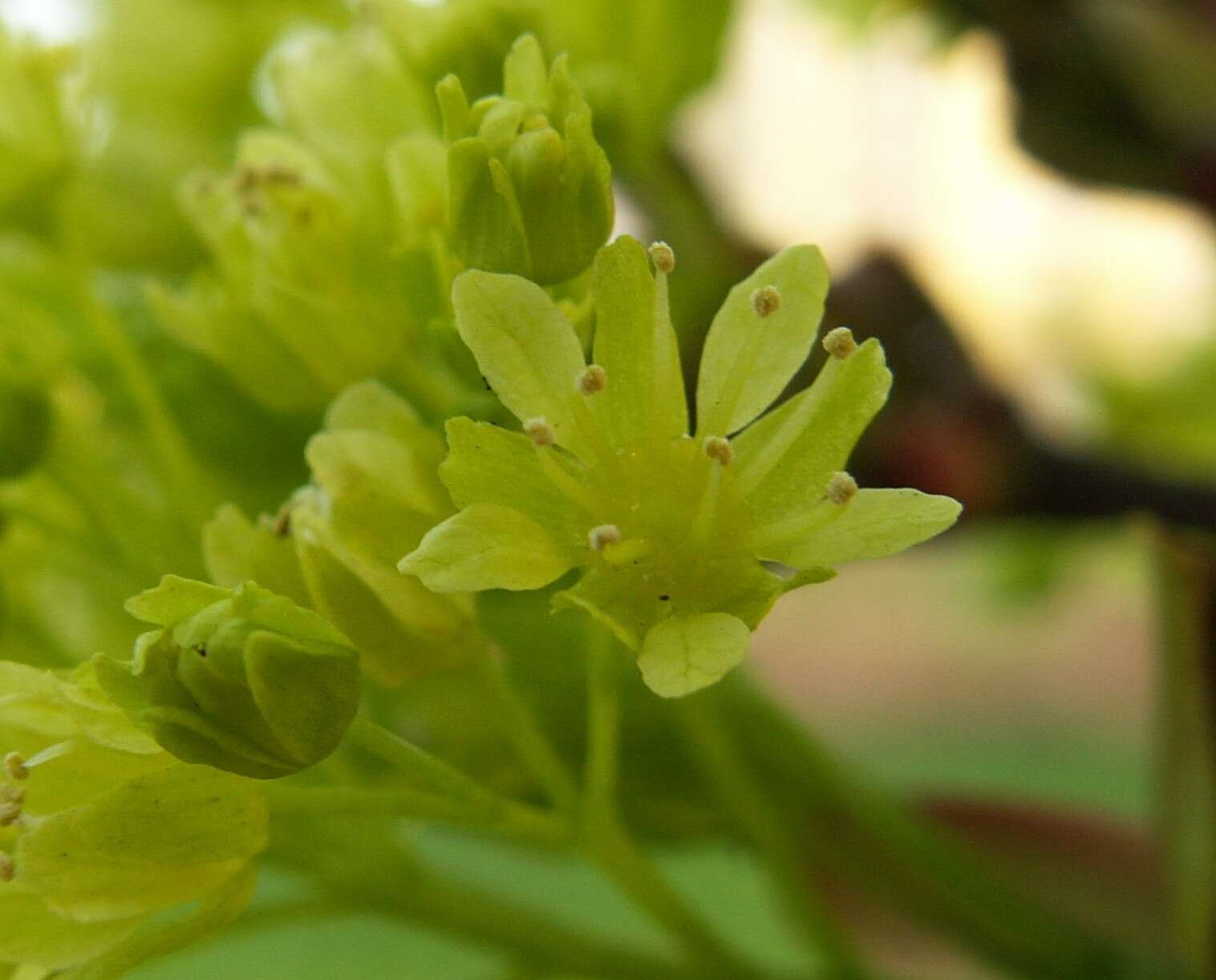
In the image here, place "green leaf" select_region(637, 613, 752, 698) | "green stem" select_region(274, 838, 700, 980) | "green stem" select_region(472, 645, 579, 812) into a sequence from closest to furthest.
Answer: "green leaf" select_region(637, 613, 752, 698), "green stem" select_region(472, 645, 579, 812), "green stem" select_region(274, 838, 700, 980)

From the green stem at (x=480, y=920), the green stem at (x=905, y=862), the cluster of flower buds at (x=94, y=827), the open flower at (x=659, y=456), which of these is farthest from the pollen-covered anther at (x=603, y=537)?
the green stem at (x=905, y=862)

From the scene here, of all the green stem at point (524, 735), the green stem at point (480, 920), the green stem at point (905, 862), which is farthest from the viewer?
the green stem at point (905, 862)

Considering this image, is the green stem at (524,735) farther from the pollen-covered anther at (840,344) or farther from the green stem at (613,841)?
the pollen-covered anther at (840,344)

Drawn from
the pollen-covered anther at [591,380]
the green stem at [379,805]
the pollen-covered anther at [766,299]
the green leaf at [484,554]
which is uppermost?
the pollen-covered anther at [766,299]

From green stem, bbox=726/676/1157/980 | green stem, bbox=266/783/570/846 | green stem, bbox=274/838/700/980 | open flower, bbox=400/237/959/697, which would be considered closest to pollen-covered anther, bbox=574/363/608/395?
open flower, bbox=400/237/959/697

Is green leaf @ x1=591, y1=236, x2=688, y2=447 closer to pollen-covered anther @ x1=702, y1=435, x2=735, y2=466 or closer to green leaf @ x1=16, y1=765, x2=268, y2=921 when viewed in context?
pollen-covered anther @ x1=702, y1=435, x2=735, y2=466

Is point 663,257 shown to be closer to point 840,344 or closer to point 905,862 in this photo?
point 840,344
